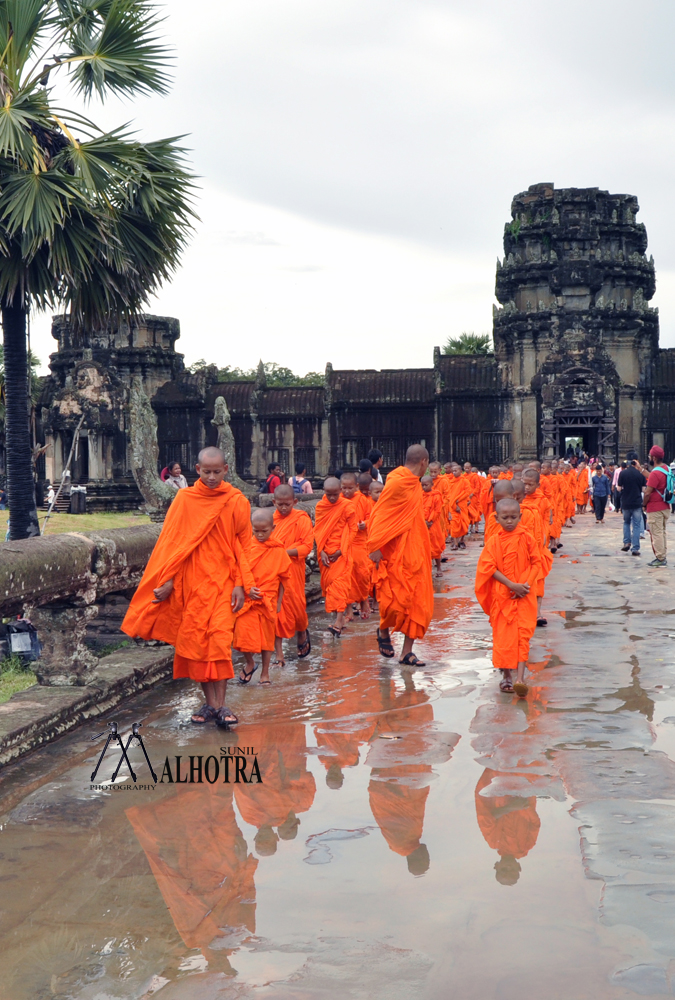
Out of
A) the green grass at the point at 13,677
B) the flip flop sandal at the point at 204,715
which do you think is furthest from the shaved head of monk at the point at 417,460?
the green grass at the point at 13,677

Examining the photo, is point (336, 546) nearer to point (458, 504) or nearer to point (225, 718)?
point (225, 718)

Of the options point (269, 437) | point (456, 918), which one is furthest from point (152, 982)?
point (269, 437)

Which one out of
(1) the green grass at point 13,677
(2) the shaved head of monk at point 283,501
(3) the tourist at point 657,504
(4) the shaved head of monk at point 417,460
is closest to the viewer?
(1) the green grass at point 13,677

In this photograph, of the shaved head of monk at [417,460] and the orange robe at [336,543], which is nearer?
the shaved head of monk at [417,460]

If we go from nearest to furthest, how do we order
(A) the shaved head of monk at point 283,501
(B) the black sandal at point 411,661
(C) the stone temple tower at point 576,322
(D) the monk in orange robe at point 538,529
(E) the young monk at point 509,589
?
(E) the young monk at point 509,589 → (B) the black sandal at point 411,661 → (D) the monk in orange robe at point 538,529 → (A) the shaved head of monk at point 283,501 → (C) the stone temple tower at point 576,322

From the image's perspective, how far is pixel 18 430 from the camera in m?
10.3

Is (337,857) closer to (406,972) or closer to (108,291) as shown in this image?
(406,972)

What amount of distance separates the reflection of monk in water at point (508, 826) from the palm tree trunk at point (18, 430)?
6561 mm

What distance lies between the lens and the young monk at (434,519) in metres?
14.1

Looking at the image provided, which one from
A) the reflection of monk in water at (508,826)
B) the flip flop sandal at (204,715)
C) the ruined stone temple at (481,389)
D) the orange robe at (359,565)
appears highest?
the ruined stone temple at (481,389)

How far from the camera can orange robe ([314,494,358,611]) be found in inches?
374

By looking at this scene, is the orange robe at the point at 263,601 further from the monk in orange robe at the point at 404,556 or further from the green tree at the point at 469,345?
the green tree at the point at 469,345

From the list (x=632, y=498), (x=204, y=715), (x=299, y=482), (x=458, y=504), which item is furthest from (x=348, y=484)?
(x=458, y=504)

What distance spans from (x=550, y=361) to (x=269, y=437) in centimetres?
1007
